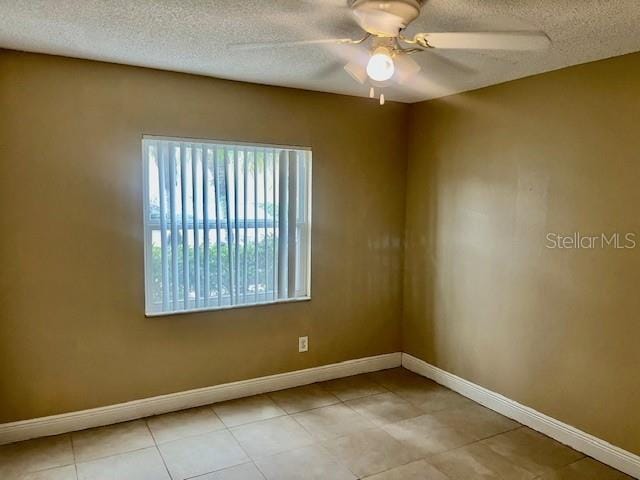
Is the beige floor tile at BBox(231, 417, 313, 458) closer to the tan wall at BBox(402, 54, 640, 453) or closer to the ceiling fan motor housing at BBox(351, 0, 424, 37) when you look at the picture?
the tan wall at BBox(402, 54, 640, 453)

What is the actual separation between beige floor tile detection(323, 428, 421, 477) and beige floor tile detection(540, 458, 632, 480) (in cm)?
76

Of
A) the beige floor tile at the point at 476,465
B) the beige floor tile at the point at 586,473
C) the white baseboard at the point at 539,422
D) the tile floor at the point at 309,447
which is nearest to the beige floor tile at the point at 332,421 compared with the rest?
the tile floor at the point at 309,447

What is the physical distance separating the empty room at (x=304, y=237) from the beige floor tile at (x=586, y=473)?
0.03 meters

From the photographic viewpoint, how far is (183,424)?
314 centimetres

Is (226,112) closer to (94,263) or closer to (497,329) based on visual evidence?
(94,263)

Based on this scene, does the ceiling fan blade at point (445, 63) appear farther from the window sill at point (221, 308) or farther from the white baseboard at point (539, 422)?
the white baseboard at point (539, 422)

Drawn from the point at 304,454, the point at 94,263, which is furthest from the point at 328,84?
the point at 304,454

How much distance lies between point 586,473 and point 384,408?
1.29 m

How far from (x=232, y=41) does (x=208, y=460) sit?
7.55 feet

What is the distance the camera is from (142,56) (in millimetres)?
2793

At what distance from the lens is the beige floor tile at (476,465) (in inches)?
103

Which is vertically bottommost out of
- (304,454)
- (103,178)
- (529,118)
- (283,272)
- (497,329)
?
(304,454)

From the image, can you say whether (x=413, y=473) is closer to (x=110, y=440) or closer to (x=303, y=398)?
(x=303, y=398)

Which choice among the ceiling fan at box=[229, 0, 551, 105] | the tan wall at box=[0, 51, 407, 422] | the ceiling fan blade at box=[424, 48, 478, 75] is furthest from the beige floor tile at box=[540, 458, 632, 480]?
the ceiling fan blade at box=[424, 48, 478, 75]
